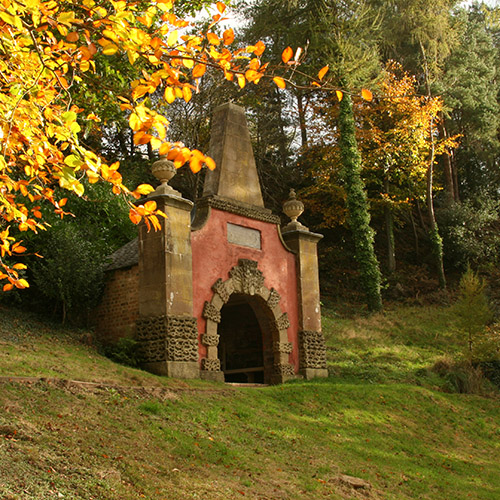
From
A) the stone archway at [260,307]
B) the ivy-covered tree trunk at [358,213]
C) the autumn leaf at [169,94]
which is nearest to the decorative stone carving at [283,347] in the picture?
the stone archway at [260,307]

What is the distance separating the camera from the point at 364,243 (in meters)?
28.1

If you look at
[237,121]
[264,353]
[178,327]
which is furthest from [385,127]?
[178,327]

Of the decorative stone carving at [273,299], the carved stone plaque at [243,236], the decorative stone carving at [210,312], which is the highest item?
the carved stone plaque at [243,236]

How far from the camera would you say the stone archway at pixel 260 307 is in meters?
15.7

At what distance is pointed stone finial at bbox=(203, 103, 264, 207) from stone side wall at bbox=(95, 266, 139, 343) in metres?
3.07

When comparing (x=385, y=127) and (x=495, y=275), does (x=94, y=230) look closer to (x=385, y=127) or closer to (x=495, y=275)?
(x=385, y=127)

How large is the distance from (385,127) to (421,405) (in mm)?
19801

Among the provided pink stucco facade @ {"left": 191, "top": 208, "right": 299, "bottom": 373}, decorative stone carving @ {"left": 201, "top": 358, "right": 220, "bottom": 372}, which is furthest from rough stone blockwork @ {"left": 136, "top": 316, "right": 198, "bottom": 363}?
pink stucco facade @ {"left": 191, "top": 208, "right": 299, "bottom": 373}

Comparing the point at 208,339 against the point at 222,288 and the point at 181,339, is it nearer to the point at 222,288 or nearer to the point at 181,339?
the point at 181,339

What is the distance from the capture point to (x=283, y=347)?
1719cm

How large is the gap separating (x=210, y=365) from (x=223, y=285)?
2078 mm

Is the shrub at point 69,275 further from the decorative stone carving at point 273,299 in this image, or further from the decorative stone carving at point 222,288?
the decorative stone carving at point 273,299

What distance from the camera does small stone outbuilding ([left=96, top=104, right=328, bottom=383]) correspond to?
14.6m

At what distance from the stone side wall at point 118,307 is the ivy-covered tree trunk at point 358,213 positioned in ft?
→ 47.7
